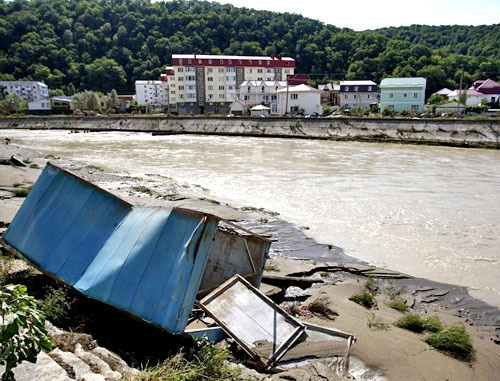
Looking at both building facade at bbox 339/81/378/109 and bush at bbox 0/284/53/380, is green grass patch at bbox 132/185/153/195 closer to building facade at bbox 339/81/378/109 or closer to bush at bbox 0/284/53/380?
bush at bbox 0/284/53/380

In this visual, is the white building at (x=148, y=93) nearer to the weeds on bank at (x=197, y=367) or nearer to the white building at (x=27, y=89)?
the white building at (x=27, y=89)

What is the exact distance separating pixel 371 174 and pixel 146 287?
20.5m

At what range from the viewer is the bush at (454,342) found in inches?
243

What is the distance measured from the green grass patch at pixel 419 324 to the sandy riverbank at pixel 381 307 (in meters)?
0.17

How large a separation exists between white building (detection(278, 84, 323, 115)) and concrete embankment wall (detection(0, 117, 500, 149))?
53.8 ft

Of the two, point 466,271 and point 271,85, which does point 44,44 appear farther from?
point 466,271

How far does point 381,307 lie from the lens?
786cm

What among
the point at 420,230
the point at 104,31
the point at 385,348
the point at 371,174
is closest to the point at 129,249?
the point at 385,348

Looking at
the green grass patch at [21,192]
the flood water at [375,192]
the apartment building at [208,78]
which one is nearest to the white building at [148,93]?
the apartment building at [208,78]

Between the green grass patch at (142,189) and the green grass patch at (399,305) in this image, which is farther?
the green grass patch at (142,189)

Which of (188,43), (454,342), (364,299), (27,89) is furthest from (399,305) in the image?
(188,43)

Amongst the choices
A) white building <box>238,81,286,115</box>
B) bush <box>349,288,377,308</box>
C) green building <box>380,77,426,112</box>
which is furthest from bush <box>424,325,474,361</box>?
white building <box>238,81,286,115</box>

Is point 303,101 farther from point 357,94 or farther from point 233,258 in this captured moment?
point 233,258

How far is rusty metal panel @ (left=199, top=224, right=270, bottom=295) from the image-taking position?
6.96 m
